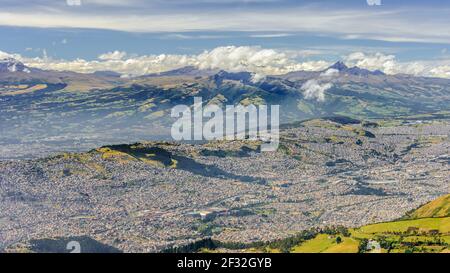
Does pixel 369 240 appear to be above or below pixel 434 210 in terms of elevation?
above

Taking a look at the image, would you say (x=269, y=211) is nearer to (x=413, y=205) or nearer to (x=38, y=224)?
(x=413, y=205)

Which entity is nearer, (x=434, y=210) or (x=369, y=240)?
(x=369, y=240)

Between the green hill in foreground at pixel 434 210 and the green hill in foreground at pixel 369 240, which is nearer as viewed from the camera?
the green hill in foreground at pixel 369 240

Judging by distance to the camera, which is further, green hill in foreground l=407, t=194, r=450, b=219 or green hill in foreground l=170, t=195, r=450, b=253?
green hill in foreground l=407, t=194, r=450, b=219
